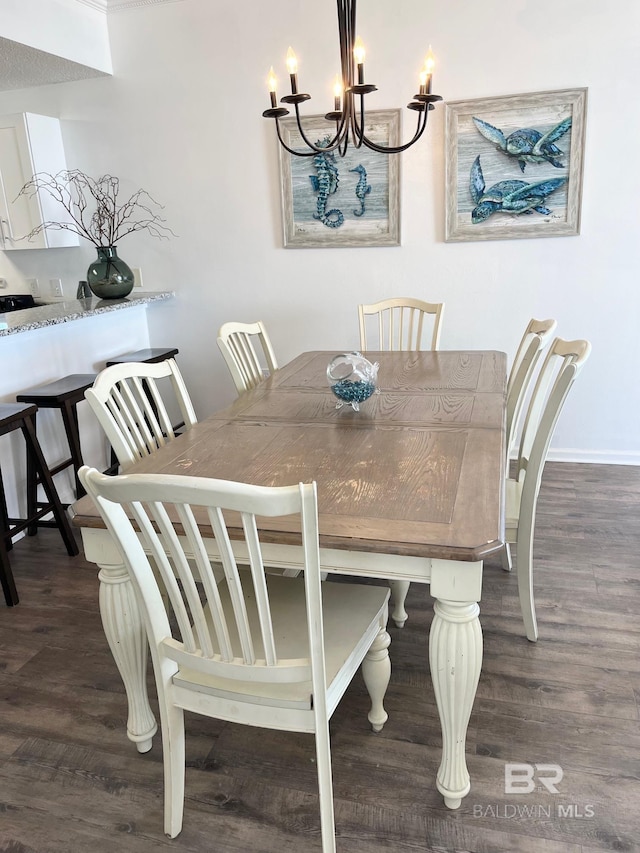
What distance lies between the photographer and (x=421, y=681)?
196 cm

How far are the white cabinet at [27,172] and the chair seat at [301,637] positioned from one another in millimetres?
3146

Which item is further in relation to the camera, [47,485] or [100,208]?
[100,208]

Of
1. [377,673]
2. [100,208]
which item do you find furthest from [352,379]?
[100,208]

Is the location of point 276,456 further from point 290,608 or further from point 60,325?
point 60,325

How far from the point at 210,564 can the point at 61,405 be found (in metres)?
1.89

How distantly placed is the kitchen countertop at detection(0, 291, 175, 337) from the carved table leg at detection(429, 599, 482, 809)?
2214 mm

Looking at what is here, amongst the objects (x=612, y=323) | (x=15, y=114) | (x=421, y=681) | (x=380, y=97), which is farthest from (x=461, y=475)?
(x=15, y=114)

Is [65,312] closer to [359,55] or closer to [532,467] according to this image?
[359,55]

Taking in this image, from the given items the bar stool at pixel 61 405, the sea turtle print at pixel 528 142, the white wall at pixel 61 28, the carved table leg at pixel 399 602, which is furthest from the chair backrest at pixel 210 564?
the white wall at pixel 61 28

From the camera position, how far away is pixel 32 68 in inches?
141

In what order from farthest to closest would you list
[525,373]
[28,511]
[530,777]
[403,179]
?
1. [403,179]
2. [28,511]
3. [525,373]
4. [530,777]

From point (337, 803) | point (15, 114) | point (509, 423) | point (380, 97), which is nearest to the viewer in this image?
point (337, 803)

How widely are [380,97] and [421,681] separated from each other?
9.90ft

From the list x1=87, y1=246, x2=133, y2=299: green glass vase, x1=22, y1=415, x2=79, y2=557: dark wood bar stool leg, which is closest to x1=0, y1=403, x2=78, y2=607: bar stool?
x1=22, y1=415, x2=79, y2=557: dark wood bar stool leg
